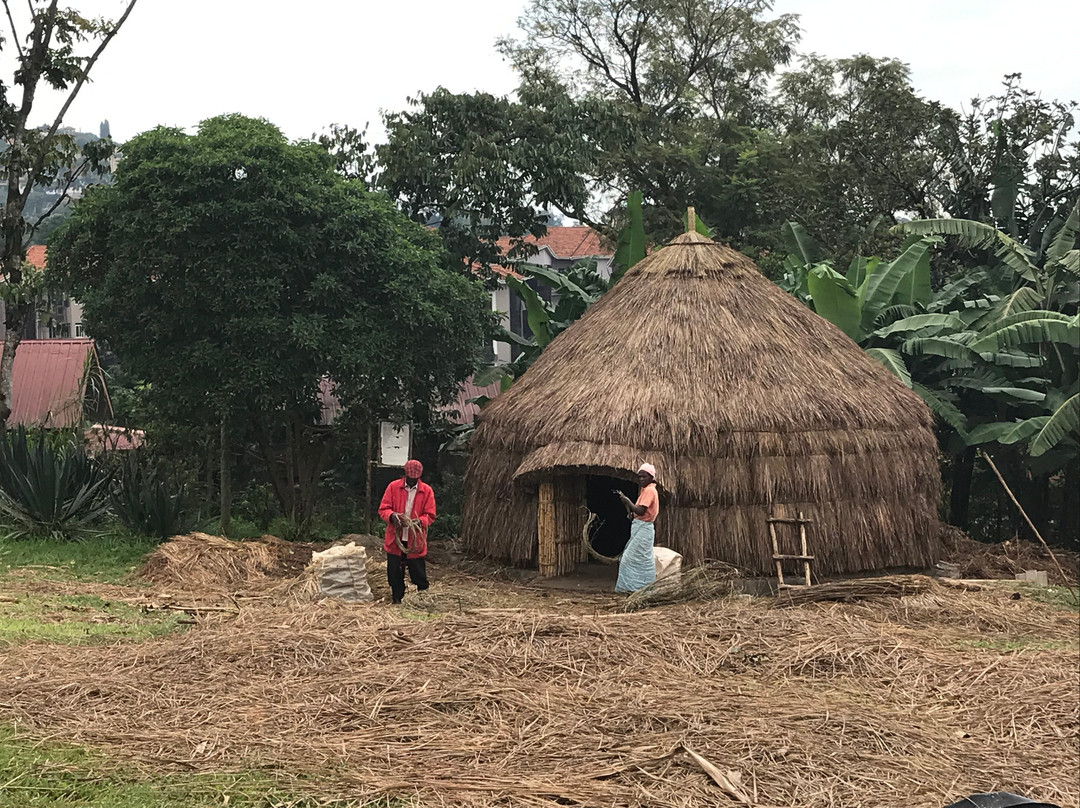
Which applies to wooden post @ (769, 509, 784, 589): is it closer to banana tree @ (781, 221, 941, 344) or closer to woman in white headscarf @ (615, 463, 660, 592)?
woman in white headscarf @ (615, 463, 660, 592)

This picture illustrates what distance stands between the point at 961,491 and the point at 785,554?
7268 millimetres

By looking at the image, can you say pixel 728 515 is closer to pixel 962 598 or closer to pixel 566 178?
pixel 962 598

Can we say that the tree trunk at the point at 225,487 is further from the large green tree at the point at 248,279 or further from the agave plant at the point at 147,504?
the agave plant at the point at 147,504

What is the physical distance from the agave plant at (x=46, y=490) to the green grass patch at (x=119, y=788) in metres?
9.06

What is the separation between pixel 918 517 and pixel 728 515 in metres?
2.60

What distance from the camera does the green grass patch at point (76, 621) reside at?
28.5 feet

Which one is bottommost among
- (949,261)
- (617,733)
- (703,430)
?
(617,733)

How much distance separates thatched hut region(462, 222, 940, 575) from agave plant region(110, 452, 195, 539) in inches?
149

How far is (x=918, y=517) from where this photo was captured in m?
Result: 13.7

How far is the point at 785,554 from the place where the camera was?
41.4ft

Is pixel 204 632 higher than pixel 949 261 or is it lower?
lower

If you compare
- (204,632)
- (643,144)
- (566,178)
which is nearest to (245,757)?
(204,632)

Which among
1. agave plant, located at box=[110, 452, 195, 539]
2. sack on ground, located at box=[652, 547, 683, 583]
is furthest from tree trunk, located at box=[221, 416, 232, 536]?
sack on ground, located at box=[652, 547, 683, 583]

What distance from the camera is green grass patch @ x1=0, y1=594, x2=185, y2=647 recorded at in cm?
867
